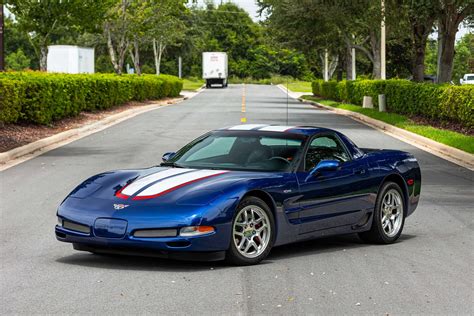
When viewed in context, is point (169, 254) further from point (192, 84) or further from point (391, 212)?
point (192, 84)

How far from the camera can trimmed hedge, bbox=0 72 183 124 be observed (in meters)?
23.8

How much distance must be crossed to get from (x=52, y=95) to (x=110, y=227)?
2039 centimetres

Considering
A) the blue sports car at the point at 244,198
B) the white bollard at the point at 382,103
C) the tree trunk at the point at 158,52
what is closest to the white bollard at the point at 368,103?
the white bollard at the point at 382,103

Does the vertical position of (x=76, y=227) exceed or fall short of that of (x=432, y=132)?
it exceeds it

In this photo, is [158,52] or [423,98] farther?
[158,52]

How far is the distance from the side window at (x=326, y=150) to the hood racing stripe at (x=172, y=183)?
1.22 m

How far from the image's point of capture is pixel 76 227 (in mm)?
8484

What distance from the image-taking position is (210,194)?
8297mm

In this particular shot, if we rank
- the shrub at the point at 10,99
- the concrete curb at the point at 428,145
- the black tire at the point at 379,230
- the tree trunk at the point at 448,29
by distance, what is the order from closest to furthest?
the black tire at the point at 379,230
the concrete curb at the point at 428,145
the shrub at the point at 10,99
the tree trunk at the point at 448,29

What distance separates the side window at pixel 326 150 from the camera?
380 inches

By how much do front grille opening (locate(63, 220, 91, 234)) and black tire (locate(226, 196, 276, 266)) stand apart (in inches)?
50.0

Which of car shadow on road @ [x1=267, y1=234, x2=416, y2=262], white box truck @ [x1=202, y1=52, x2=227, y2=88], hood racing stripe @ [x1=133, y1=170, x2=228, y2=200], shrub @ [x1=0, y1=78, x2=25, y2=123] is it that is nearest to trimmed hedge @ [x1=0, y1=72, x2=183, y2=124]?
shrub @ [x1=0, y1=78, x2=25, y2=123]

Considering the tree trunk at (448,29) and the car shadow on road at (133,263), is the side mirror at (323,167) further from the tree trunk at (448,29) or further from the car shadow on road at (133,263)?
the tree trunk at (448,29)

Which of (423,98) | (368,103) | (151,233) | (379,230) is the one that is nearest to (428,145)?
(423,98)
